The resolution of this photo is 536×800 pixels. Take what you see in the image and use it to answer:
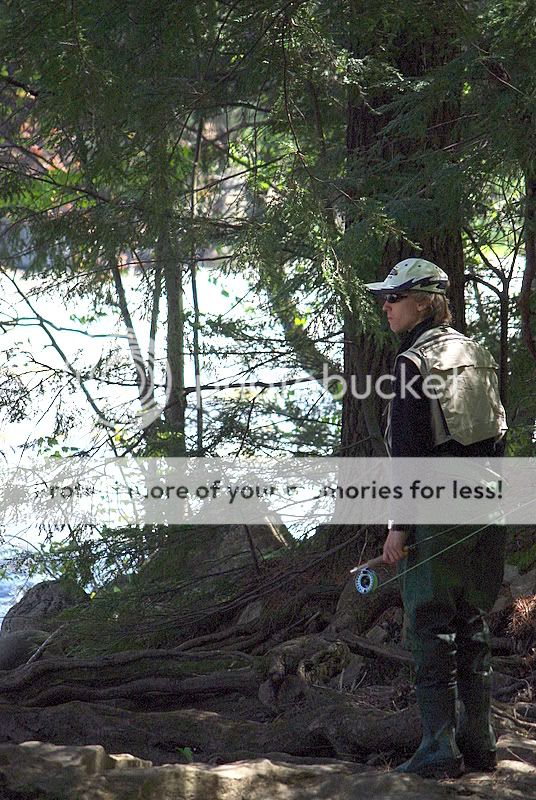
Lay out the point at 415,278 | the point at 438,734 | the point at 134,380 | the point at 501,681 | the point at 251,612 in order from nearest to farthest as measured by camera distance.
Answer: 1. the point at 438,734
2. the point at 415,278
3. the point at 501,681
4. the point at 251,612
5. the point at 134,380

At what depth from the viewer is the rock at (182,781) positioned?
132 inches

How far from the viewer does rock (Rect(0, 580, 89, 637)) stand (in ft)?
26.3

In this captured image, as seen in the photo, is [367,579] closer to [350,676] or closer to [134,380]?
[350,676]

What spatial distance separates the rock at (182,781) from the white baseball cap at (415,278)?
1743 millimetres

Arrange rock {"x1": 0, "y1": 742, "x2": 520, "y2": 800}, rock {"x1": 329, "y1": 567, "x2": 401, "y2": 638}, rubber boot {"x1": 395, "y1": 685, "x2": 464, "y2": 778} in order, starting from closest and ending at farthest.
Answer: rock {"x1": 0, "y1": 742, "x2": 520, "y2": 800} → rubber boot {"x1": 395, "y1": 685, "x2": 464, "y2": 778} → rock {"x1": 329, "y1": 567, "x2": 401, "y2": 638}

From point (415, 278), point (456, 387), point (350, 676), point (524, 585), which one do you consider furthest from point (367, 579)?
point (524, 585)

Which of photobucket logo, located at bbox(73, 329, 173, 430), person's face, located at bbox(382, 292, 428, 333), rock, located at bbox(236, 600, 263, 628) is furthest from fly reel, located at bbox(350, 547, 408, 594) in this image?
photobucket logo, located at bbox(73, 329, 173, 430)

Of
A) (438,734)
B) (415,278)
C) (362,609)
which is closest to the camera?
(438,734)

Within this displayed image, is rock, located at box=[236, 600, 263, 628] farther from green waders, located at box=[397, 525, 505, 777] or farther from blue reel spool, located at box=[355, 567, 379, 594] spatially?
green waders, located at box=[397, 525, 505, 777]

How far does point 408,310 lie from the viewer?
3844 millimetres

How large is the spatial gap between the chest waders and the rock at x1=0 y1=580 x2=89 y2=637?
455 cm

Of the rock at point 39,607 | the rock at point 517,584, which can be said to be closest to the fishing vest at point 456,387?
the rock at point 517,584

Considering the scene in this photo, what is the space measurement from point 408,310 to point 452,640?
1.21m

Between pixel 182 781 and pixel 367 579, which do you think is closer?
pixel 182 781
